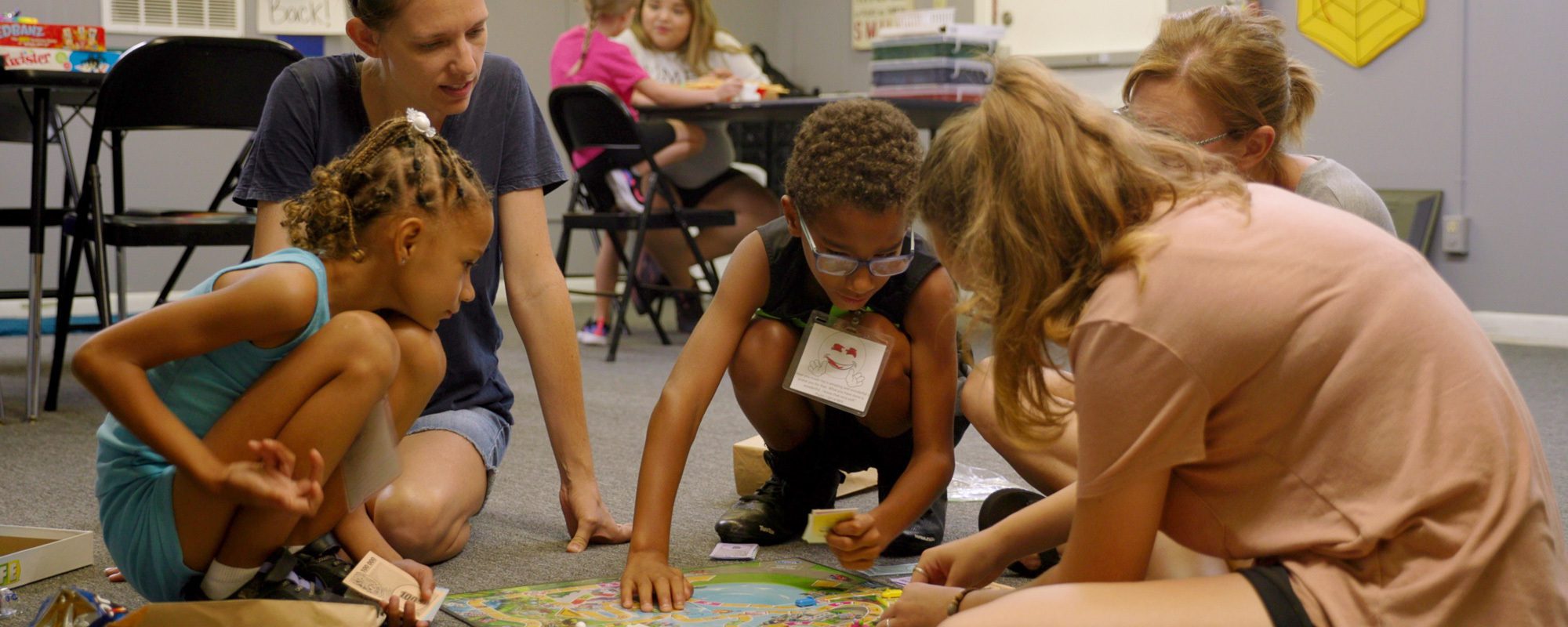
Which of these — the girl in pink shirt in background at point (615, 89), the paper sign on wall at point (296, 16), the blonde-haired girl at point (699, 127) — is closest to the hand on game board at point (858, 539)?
the girl in pink shirt in background at point (615, 89)

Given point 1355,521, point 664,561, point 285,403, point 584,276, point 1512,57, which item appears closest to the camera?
point 1355,521

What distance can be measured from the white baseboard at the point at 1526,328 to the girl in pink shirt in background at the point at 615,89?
2398 millimetres

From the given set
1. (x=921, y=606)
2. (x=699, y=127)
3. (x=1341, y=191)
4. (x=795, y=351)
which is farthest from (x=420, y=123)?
(x=699, y=127)

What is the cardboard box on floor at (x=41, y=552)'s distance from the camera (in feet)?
5.03

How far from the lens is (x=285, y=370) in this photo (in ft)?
4.29

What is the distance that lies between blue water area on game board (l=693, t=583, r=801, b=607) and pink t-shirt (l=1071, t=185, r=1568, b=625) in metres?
0.59

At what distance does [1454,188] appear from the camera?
4.04m

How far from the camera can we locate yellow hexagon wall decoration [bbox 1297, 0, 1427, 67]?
4.06 m

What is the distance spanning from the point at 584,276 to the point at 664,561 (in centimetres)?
450

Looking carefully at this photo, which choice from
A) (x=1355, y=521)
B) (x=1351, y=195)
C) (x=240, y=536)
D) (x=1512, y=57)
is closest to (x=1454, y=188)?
(x=1512, y=57)

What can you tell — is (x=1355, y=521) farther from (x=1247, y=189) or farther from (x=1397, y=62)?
(x=1397, y=62)

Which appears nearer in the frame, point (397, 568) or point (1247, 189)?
point (1247, 189)

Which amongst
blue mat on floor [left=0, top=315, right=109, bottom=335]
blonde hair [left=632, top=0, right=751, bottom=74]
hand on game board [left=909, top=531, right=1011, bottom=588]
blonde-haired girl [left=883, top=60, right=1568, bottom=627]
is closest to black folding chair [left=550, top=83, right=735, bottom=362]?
blonde hair [left=632, top=0, right=751, bottom=74]

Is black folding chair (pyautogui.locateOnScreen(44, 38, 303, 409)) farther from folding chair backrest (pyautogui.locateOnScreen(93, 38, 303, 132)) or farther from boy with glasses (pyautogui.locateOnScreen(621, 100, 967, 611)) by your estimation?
boy with glasses (pyautogui.locateOnScreen(621, 100, 967, 611))
